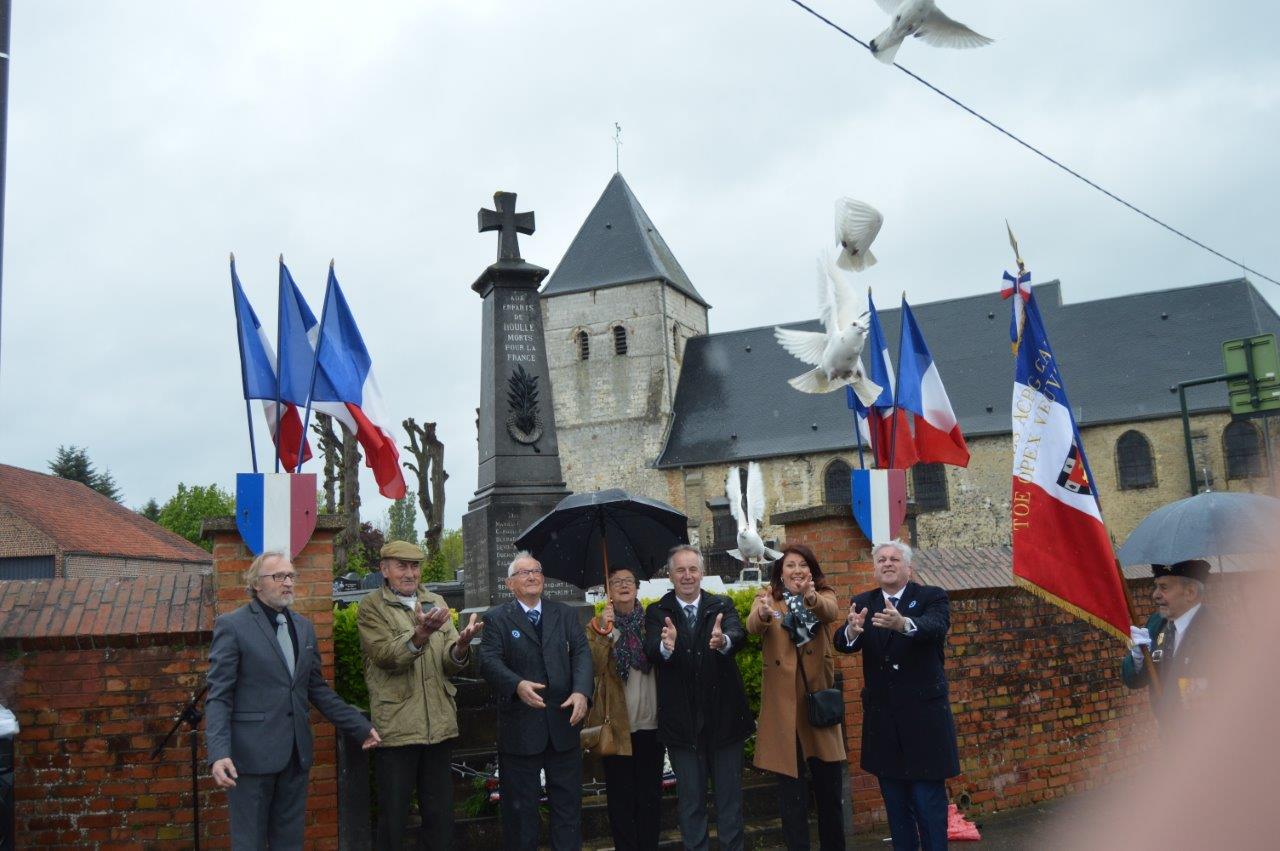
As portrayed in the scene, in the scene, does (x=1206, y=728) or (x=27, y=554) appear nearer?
(x=1206, y=728)

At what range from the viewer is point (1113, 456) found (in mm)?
37656

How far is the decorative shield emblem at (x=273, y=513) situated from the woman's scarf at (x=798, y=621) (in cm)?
254

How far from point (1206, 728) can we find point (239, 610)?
466 cm

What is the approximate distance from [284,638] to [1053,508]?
3.90 meters

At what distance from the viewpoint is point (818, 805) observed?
580cm

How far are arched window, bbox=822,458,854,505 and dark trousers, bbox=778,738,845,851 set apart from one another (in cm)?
3573

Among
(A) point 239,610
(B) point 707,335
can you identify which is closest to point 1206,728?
(A) point 239,610

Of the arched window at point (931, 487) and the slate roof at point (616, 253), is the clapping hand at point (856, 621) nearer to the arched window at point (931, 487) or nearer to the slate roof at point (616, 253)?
the arched window at point (931, 487)

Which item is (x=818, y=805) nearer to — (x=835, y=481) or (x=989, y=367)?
(x=835, y=481)

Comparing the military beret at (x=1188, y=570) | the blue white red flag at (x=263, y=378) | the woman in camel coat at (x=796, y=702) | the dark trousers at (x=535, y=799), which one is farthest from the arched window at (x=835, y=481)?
the military beret at (x=1188, y=570)

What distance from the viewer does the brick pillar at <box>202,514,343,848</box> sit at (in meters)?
5.86

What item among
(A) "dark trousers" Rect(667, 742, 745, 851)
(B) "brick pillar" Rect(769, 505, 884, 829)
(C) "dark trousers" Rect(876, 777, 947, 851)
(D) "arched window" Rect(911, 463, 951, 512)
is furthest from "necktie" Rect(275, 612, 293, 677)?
(D) "arched window" Rect(911, 463, 951, 512)

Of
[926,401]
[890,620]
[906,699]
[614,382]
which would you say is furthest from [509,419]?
[614,382]

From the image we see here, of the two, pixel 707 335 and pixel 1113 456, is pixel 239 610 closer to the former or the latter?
A: pixel 1113 456
